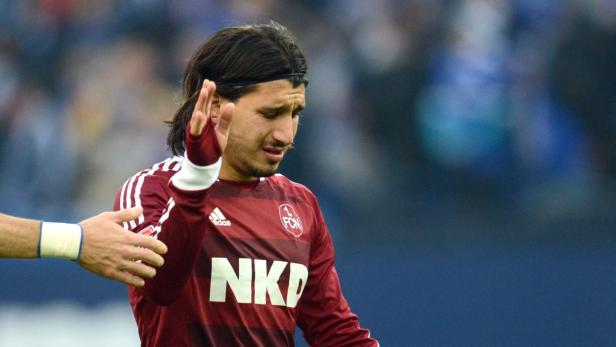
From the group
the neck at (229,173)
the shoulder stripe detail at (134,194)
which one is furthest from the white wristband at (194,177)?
the neck at (229,173)

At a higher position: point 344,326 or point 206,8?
point 206,8

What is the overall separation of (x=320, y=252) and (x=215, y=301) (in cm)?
59

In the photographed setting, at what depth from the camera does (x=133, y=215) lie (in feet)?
12.2

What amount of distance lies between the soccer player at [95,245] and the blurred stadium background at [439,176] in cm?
402

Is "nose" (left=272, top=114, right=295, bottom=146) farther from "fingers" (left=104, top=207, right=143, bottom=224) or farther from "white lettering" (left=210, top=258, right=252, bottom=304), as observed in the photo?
"fingers" (left=104, top=207, right=143, bottom=224)

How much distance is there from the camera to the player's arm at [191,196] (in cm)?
360

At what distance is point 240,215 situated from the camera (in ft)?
13.6

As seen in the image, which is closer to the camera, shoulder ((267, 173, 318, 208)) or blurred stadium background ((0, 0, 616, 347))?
shoulder ((267, 173, 318, 208))

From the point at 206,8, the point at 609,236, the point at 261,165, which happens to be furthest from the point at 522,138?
the point at 261,165

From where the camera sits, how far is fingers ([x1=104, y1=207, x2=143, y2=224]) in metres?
3.70

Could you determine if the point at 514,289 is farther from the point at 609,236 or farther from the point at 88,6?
the point at 88,6

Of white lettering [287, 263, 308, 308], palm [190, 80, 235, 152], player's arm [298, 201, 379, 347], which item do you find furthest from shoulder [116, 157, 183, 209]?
player's arm [298, 201, 379, 347]

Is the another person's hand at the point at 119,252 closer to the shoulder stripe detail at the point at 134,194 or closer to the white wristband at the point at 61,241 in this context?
the white wristband at the point at 61,241

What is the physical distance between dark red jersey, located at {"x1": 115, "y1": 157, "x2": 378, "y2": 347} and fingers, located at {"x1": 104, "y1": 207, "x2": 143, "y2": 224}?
8 cm
